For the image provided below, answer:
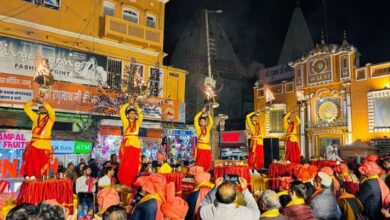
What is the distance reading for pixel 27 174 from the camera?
278 inches

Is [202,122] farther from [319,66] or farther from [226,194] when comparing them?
[319,66]

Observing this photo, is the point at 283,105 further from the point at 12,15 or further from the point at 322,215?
the point at 322,215

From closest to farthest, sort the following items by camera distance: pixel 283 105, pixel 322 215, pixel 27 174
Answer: pixel 322 215, pixel 27 174, pixel 283 105

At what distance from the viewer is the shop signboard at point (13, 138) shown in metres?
14.2

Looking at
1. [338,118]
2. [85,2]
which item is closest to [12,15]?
[85,2]

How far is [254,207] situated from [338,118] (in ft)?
67.1

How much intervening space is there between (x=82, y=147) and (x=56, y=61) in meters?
4.72

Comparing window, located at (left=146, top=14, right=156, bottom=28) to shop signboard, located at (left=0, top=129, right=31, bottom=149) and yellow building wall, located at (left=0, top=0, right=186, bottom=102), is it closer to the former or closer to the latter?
yellow building wall, located at (left=0, top=0, right=186, bottom=102)

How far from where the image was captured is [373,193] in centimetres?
523

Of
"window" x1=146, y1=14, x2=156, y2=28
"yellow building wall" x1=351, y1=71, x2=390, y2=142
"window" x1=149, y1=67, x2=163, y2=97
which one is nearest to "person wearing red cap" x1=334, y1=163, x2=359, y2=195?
"yellow building wall" x1=351, y1=71, x2=390, y2=142

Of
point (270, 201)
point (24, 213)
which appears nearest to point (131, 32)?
point (270, 201)

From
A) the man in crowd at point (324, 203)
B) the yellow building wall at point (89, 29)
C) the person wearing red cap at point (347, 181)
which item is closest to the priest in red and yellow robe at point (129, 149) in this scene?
the man in crowd at point (324, 203)

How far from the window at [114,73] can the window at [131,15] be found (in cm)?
343

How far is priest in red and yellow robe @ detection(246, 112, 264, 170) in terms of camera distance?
11938mm
